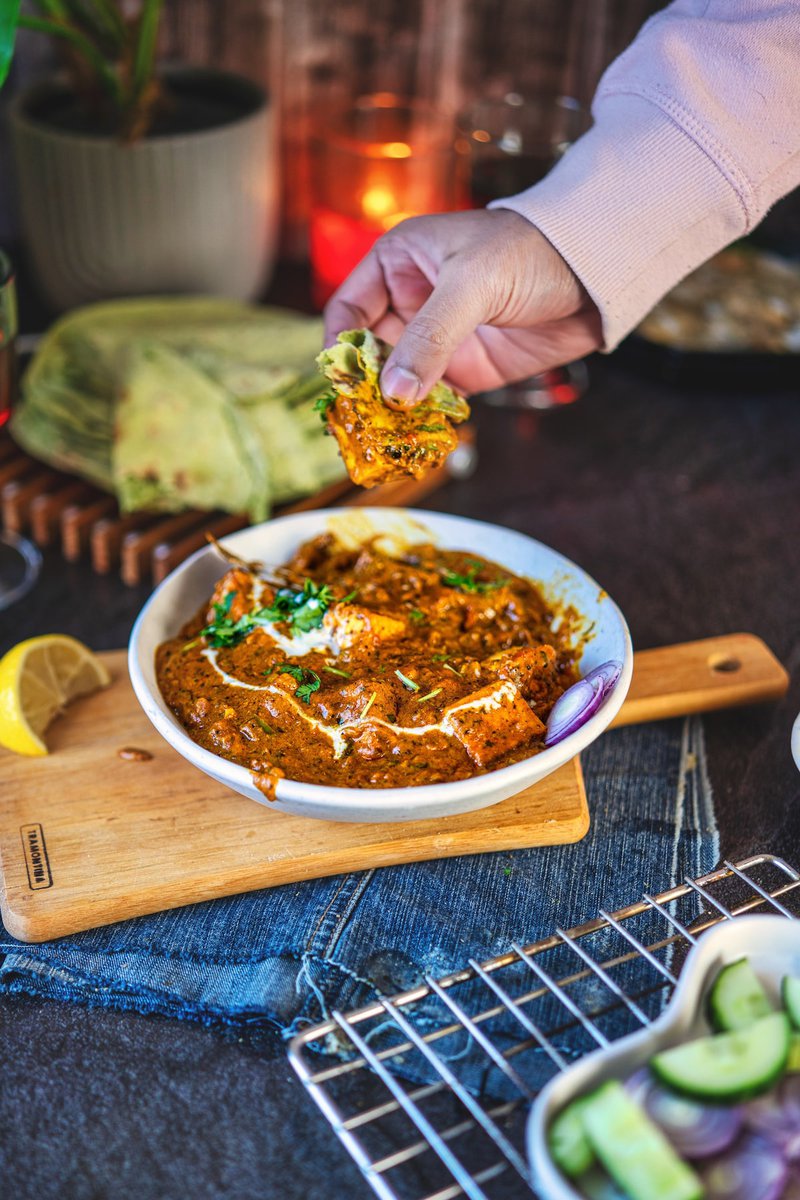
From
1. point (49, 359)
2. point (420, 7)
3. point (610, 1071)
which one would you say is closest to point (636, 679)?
point (610, 1071)

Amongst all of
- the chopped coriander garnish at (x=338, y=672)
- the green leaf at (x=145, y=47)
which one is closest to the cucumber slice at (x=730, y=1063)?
the chopped coriander garnish at (x=338, y=672)

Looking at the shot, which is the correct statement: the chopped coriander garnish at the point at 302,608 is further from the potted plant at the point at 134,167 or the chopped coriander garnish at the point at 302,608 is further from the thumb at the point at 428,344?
the potted plant at the point at 134,167

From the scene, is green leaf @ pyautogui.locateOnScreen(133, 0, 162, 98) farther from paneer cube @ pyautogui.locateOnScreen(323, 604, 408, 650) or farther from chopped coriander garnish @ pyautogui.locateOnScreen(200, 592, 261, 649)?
paneer cube @ pyautogui.locateOnScreen(323, 604, 408, 650)

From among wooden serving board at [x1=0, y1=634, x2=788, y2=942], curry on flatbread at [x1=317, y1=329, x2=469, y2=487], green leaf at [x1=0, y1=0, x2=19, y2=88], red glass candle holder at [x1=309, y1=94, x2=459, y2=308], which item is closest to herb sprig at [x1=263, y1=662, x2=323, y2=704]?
wooden serving board at [x1=0, y1=634, x2=788, y2=942]

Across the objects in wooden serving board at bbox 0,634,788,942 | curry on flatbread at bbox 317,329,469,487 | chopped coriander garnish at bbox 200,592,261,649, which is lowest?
wooden serving board at bbox 0,634,788,942

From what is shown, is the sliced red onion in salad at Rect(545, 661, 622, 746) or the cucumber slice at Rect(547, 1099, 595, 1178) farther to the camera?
the sliced red onion in salad at Rect(545, 661, 622, 746)

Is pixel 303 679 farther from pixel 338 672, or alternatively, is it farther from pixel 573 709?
pixel 573 709
